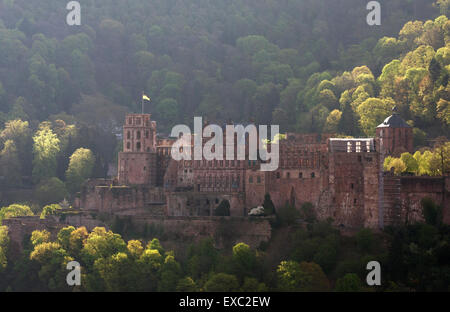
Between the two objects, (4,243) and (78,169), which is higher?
(78,169)

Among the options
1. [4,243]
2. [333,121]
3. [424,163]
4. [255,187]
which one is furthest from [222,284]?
[333,121]

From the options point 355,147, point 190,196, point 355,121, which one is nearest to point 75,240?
point 190,196

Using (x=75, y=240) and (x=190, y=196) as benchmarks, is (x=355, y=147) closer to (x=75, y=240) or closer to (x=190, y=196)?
(x=190, y=196)
